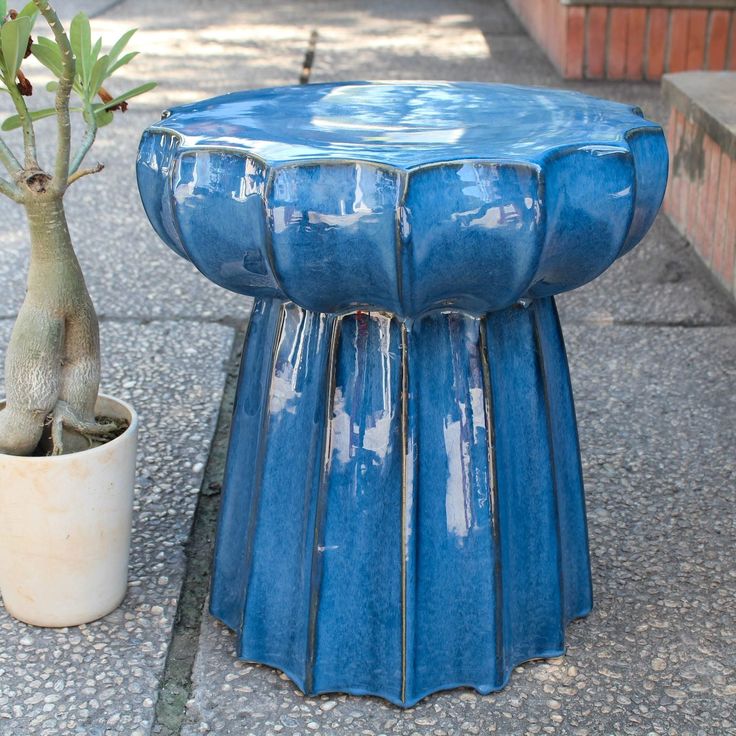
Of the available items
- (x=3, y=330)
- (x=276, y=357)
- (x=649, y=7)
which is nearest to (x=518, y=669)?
(x=276, y=357)

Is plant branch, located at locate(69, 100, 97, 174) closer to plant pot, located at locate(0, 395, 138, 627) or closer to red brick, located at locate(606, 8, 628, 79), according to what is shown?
plant pot, located at locate(0, 395, 138, 627)

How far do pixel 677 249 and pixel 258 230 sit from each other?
2.08 metres

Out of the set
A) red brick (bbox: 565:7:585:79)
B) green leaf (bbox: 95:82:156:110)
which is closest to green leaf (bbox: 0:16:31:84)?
green leaf (bbox: 95:82:156:110)

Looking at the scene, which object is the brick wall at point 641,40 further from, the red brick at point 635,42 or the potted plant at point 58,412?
the potted plant at point 58,412

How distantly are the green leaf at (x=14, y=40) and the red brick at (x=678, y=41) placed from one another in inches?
148

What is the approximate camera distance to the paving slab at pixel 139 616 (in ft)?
4.25

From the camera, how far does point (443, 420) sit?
125cm

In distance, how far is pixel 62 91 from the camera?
127cm

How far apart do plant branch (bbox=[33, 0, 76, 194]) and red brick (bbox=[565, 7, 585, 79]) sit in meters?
3.64

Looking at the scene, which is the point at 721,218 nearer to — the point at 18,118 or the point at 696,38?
the point at 18,118

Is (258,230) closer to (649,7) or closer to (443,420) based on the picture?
(443,420)

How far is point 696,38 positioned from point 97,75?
3725 mm

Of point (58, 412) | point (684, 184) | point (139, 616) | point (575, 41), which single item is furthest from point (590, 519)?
point (575, 41)

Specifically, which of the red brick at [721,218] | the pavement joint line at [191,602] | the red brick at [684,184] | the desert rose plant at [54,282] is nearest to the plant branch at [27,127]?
the desert rose plant at [54,282]
